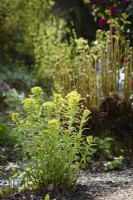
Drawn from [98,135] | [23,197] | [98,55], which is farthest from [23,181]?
Answer: [98,55]

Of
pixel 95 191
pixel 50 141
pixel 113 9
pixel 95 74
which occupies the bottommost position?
pixel 95 191

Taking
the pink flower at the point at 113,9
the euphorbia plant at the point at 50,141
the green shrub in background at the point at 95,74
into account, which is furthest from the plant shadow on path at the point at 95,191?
the pink flower at the point at 113,9

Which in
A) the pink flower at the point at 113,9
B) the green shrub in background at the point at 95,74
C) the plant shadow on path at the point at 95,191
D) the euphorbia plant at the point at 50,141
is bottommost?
the plant shadow on path at the point at 95,191

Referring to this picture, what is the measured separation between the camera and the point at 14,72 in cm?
785

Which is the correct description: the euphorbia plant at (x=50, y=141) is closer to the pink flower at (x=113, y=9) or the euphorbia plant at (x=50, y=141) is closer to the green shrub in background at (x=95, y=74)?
the green shrub in background at (x=95, y=74)

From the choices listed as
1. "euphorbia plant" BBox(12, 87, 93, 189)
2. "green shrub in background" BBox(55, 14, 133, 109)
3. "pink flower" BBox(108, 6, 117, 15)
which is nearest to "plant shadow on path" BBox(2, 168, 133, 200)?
"euphorbia plant" BBox(12, 87, 93, 189)

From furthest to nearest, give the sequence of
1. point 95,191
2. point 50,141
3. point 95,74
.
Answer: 1. point 95,74
2. point 95,191
3. point 50,141

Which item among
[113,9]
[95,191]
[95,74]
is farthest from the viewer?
[113,9]

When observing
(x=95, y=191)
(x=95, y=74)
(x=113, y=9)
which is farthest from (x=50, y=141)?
(x=113, y=9)

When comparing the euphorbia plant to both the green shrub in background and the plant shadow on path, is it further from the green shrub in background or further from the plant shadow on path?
the green shrub in background

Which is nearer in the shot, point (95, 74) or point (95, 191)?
point (95, 191)

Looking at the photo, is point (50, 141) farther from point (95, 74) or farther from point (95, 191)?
point (95, 74)

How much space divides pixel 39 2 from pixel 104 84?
4.75m

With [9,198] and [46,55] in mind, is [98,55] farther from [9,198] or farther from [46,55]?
[46,55]
